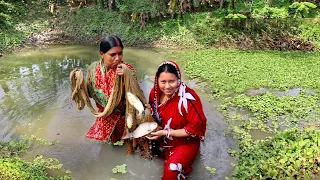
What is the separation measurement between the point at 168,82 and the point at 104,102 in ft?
3.46

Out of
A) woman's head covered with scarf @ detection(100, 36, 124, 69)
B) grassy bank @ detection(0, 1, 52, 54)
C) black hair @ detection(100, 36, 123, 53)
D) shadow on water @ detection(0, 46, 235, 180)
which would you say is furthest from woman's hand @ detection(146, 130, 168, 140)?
grassy bank @ detection(0, 1, 52, 54)

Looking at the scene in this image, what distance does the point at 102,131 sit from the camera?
4.36 metres

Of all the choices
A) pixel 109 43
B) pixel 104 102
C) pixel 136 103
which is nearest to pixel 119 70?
pixel 109 43

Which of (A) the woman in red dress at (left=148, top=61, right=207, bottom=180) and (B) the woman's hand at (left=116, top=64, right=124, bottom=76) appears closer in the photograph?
(A) the woman in red dress at (left=148, top=61, right=207, bottom=180)

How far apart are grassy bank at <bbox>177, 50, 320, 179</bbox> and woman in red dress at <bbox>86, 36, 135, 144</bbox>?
68.0 inches

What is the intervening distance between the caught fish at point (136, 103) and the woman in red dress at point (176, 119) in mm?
262

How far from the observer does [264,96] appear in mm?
6102

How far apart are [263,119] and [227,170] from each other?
64.1 inches

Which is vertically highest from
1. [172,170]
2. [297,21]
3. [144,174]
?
[297,21]

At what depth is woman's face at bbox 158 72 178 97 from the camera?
3.49m

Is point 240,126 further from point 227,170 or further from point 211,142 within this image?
point 227,170

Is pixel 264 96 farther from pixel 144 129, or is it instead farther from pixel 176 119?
pixel 144 129

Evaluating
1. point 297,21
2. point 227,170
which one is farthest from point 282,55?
point 227,170

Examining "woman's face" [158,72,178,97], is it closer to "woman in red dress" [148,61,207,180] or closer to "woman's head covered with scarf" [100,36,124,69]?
"woman in red dress" [148,61,207,180]
